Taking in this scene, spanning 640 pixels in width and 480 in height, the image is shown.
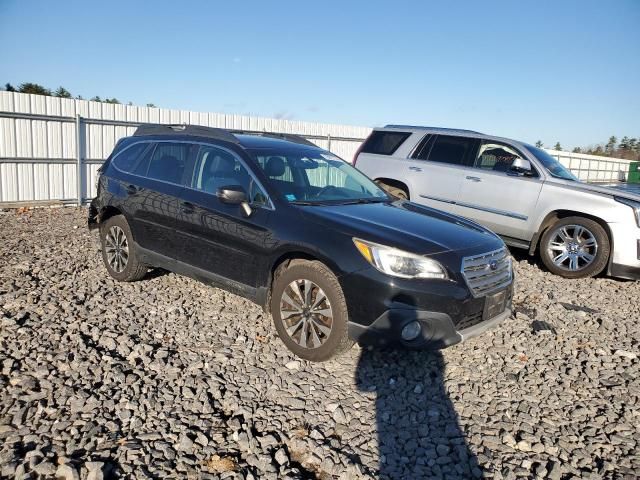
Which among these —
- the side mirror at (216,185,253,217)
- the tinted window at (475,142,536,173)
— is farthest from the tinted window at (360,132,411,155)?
the side mirror at (216,185,253,217)

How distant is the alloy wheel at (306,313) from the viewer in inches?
148

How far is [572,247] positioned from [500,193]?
124cm

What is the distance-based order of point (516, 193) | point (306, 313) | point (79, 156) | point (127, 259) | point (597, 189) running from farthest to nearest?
point (79, 156) < point (516, 193) < point (597, 189) < point (127, 259) < point (306, 313)

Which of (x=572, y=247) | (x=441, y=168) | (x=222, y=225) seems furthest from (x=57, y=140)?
(x=572, y=247)

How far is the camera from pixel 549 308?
5570mm

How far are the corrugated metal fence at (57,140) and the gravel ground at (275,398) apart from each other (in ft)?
22.6

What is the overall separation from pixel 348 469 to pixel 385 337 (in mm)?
1040

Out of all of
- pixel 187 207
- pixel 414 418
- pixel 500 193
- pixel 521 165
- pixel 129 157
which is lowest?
pixel 414 418

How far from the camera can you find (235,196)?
4.14 meters

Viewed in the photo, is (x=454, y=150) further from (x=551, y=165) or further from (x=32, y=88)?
(x=32, y=88)

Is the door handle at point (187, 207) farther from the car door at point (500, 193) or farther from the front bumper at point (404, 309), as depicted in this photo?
the car door at point (500, 193)

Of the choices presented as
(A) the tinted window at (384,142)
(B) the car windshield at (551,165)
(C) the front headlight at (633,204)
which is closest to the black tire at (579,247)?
(C) the front headlight at (633,204)

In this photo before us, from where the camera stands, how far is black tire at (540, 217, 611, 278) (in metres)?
6.70

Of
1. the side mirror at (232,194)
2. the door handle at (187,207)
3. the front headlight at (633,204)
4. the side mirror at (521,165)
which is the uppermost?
the side mirror at (521,165)
